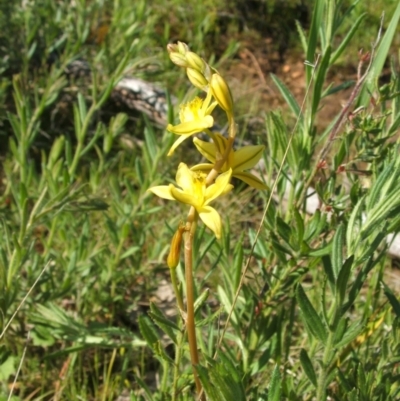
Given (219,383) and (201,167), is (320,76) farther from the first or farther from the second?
(219,383)

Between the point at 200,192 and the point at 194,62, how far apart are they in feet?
0.80

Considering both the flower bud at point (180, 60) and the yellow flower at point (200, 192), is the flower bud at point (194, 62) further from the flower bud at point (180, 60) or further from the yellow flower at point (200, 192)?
the yellow flower at point (200, 192)

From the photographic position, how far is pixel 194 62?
1.18 m

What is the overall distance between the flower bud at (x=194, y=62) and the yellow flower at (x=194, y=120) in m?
0.05

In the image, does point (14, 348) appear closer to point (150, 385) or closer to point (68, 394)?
point (68, 394)

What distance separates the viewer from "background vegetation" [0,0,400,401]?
144 centimetres

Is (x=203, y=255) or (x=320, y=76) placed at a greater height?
(x=320, y=76)

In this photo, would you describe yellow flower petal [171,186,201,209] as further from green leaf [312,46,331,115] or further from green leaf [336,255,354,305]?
green leaf [312,46,331,115]

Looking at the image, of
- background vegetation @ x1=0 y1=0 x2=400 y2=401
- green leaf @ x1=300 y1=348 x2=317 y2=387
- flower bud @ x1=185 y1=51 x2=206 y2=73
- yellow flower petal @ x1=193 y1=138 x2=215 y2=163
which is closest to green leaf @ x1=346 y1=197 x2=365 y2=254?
background vegetation @ x1=0 y1=0 x2=400 y2=401

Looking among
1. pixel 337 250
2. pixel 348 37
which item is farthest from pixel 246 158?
pixel 348 37

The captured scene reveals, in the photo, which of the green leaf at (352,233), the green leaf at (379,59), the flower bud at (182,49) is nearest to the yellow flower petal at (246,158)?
the flower bud at (182,49)

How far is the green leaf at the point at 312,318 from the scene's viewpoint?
1356 millimetres

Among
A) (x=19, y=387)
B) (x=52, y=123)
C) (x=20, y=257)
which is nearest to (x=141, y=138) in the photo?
(x=52, y=123)

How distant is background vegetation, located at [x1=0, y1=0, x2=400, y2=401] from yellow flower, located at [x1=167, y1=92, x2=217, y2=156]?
9.2 inches
